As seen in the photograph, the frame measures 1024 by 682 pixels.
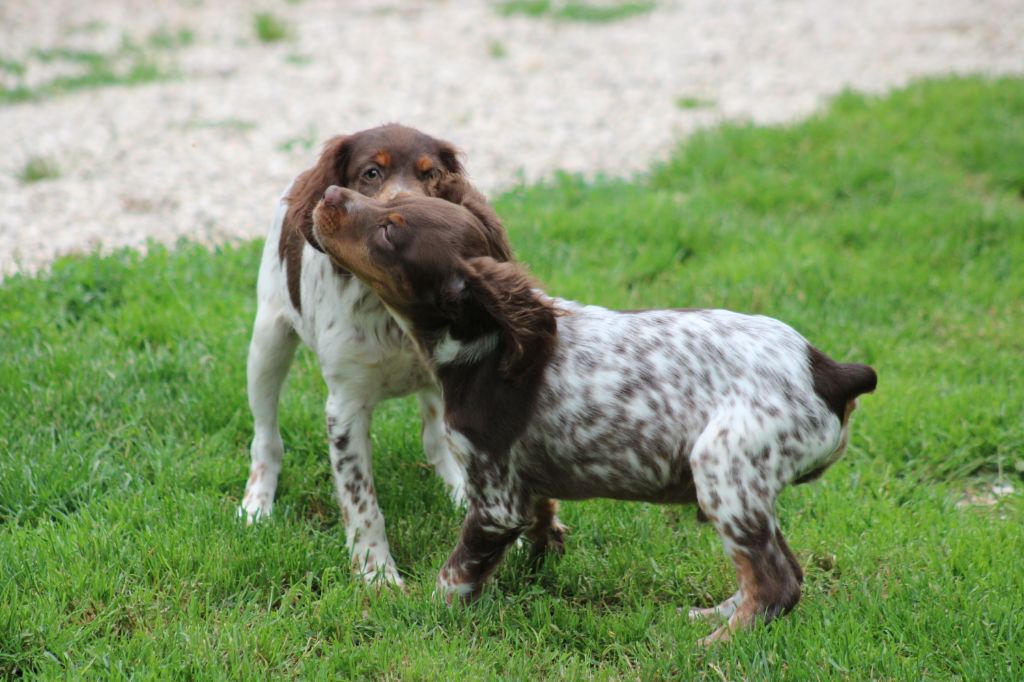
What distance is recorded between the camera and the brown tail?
11.9ft

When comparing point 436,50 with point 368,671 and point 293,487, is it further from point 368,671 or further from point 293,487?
point 368,671

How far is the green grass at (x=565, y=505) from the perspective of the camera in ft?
11.7

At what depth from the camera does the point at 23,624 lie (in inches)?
141

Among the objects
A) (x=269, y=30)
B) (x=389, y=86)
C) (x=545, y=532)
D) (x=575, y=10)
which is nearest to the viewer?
(x=545, y=532)

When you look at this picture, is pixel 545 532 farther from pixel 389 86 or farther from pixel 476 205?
pixel 389 86

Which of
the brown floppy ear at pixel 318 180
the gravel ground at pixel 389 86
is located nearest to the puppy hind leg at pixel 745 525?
the brown floppy ear at pixel 318 180

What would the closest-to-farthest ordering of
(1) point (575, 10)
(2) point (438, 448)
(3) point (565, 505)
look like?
(3) point (565, 505) → (2) point (438, 448) → (1) point (575, 10)

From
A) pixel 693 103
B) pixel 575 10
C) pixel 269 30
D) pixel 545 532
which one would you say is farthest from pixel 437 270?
pixel 575 10

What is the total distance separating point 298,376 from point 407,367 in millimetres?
1474

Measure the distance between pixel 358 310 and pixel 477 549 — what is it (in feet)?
3.25

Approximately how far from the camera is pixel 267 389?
470 cm

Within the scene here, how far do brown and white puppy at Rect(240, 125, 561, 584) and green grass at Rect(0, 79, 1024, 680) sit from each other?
0.21 metres

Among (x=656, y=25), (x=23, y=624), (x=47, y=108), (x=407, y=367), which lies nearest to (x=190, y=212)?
(x=47, y=108)

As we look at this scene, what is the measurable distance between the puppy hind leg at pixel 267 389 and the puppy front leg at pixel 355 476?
0.50 metres
